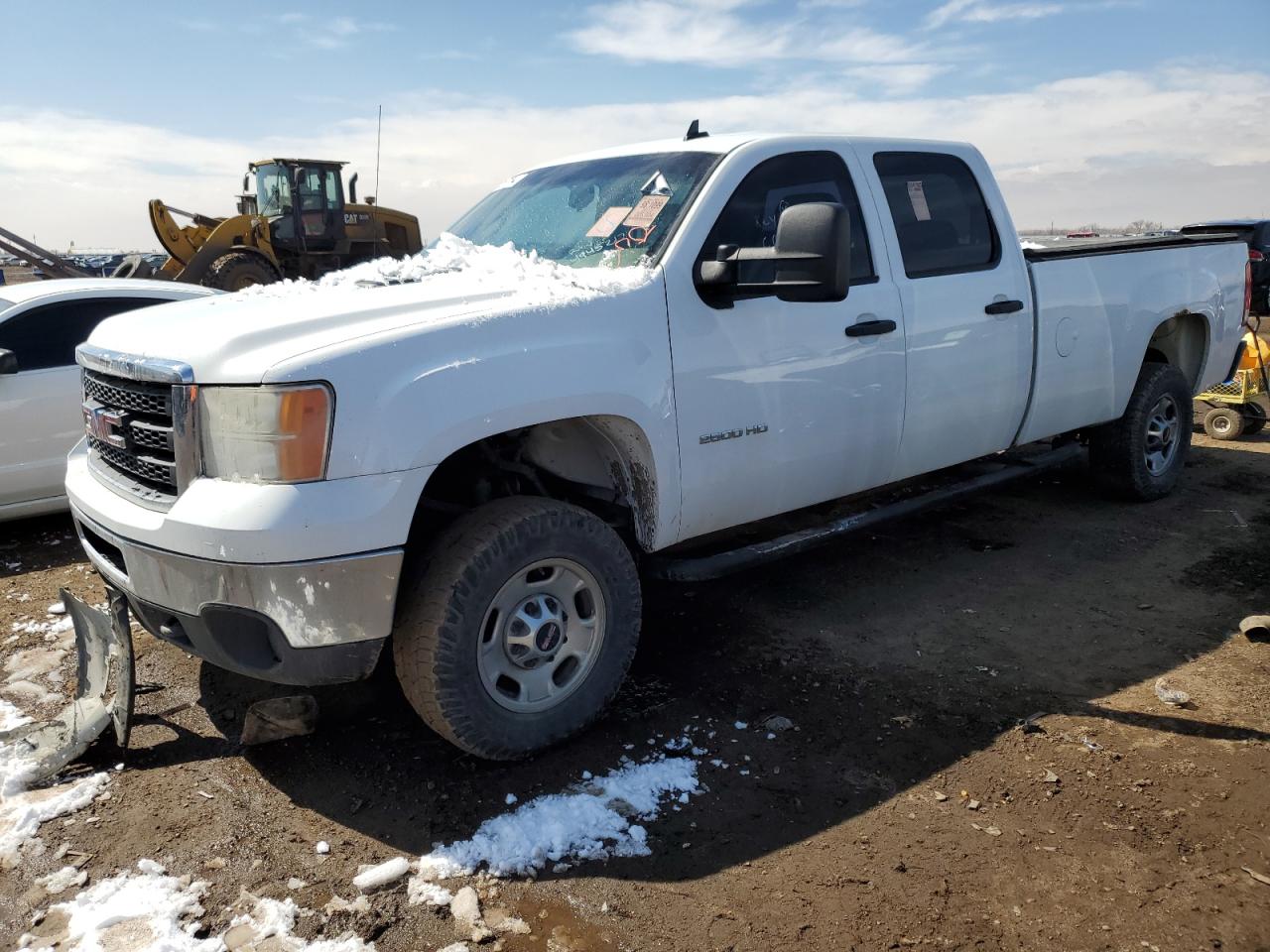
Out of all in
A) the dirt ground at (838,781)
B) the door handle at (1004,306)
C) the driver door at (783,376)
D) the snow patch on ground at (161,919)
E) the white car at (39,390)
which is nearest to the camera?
the snow patch on ground at (161,919)

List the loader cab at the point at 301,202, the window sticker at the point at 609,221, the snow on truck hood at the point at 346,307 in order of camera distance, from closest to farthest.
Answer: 1. the snow on truck hood at the point at 346,307
2. the window sticker at the point at 609,221
3. the loader cab at the point at 301,202

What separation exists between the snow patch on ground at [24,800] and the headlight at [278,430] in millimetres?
1289

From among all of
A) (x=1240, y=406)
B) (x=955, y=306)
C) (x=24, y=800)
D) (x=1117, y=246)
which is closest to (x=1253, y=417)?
(x=1240, y=406)

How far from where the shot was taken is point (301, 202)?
1678 cm

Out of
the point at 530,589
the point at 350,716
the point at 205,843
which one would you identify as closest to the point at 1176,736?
the point at 530,589

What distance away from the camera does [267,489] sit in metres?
2.65

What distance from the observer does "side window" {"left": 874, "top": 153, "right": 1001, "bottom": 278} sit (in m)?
4.26

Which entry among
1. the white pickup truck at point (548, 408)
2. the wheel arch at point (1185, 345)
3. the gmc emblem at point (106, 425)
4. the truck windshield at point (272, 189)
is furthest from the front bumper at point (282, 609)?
the truck windshield at point (272, 189)

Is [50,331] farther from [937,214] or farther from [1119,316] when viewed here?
[1119,316]

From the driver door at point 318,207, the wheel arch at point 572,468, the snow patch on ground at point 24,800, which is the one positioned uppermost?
the driver door at point 318,207

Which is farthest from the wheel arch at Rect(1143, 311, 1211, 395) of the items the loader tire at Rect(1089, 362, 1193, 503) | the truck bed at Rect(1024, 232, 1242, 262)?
the truck bed at Rect(1024, 232, 1242, 262)

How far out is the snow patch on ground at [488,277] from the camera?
126 inches

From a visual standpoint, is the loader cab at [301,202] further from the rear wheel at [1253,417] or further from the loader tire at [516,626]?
the loader tire at [516,626]

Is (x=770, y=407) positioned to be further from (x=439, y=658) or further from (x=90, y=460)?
(x=90, y=460)
